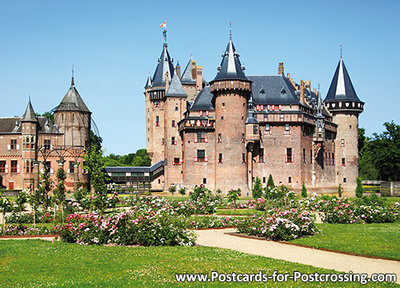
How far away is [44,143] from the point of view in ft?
205

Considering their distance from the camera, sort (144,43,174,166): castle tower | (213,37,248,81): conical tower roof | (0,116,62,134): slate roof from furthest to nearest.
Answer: (144,43,174,166): castle tower, (0,116,62,134): slate roof, (213,37,248,81): conical tower roof

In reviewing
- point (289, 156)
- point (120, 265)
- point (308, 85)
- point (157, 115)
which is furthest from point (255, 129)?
point (120, 265)

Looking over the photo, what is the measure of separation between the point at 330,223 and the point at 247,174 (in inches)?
1261

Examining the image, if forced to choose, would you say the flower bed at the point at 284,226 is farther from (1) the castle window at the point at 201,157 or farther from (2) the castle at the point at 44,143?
(2) the castle at the point at 44,143

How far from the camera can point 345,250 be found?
16.2 metres

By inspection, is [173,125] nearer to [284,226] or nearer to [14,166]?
[14,166]

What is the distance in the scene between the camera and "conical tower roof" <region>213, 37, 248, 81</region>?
55.7 metres

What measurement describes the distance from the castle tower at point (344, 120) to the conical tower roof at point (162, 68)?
22920 mm

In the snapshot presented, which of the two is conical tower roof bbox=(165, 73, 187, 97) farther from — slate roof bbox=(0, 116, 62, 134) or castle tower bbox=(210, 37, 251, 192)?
slate roof bbox=(0, 116, 62, 134)

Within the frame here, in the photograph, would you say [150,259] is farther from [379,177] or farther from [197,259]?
[379,177]

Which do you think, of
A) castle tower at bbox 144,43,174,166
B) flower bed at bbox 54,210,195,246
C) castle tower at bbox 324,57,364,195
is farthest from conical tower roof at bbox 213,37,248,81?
flower bed at bbox 54,210,195,246

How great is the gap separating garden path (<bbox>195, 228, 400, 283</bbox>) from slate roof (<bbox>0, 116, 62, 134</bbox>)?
153 ft

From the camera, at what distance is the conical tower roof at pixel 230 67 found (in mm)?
55656

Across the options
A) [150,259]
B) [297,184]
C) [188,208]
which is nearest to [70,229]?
[150,259]
